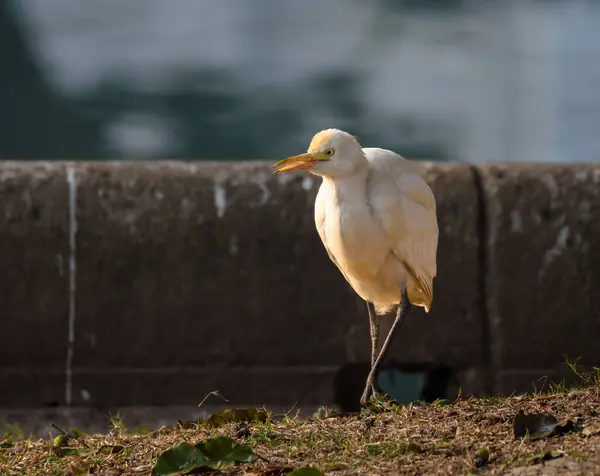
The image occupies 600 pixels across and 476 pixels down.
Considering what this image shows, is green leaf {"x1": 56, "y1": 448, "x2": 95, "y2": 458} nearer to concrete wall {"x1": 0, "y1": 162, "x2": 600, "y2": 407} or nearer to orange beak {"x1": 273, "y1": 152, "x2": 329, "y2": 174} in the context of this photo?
orange beak {"x1": 273, "y1": 152, "x2": 329, "y2": 174}

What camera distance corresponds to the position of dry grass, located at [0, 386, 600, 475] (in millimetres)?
3123

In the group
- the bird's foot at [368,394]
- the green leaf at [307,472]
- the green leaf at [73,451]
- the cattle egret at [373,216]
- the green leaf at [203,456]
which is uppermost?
the cattle egret at [373,216]

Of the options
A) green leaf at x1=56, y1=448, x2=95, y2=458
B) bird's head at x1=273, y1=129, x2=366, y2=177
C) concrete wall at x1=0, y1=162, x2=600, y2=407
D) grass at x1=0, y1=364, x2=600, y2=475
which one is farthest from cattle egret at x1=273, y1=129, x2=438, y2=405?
green leaf at x1=56, y1=448, x2=95, y2=458

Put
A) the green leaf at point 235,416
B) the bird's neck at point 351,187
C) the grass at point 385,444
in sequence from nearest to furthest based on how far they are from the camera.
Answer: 1. the grass at point 385,444
2. the green leaf at point 235,416
3. the bird's neck at point 351,187

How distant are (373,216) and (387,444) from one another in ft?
3.84

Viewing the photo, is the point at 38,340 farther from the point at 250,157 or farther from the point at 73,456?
the point at 250,157

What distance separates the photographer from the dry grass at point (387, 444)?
3123 mm

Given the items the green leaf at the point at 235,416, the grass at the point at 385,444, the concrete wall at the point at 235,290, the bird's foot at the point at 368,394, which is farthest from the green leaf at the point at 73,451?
the concrete wall at the point at 235,290

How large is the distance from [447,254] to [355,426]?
81.0 inches

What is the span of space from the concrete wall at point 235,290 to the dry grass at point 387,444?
1.43 m

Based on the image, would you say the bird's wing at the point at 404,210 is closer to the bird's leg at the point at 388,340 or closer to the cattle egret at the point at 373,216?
the cattle egret at the point at 373,216

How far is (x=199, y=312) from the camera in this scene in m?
5.54

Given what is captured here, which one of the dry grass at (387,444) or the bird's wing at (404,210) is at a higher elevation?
the bird's wing at (404,210)

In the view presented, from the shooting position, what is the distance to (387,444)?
3.39 metres
